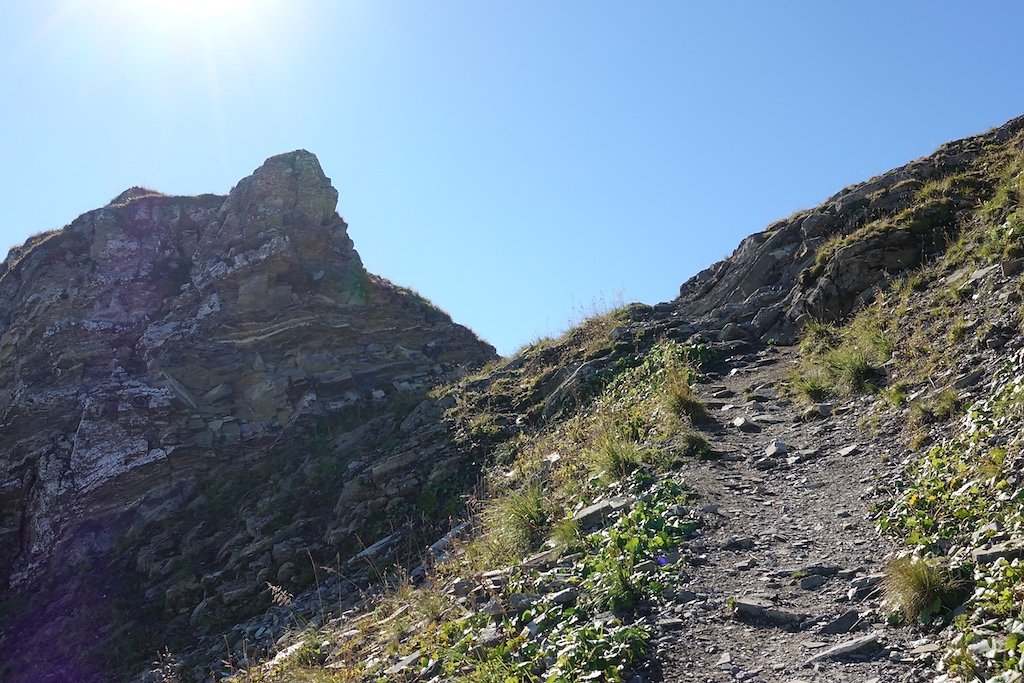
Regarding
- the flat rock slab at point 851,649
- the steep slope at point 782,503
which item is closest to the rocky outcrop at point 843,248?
the steep slope at point 782,503

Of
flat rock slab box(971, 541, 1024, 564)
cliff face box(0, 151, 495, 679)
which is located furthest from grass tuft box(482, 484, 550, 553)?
cliff face box(0, 151, 495, 679)

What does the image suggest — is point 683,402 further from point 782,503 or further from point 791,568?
point 791,568

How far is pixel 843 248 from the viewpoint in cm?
1327

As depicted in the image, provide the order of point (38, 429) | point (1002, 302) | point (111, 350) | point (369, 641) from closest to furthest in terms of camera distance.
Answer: point (369, 641)
point (1002, 302)
point (38, 429)
point (111, 350)

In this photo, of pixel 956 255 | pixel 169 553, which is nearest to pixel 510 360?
pixel 169 553

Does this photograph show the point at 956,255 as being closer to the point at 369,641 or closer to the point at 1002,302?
the point at 1002,302

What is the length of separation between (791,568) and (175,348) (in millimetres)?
18481

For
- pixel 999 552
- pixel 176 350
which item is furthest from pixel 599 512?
pixel 176 350

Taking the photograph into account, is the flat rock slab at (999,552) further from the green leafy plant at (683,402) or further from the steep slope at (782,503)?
Answer: the green leafy plant at (683,402)

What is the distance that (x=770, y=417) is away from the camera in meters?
9.60

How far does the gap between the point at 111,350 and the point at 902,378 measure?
19.1 metres

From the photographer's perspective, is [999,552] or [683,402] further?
[683,402]

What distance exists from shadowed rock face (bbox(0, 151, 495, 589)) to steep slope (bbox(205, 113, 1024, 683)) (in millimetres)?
7927

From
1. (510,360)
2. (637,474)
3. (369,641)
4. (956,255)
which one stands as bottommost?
(369,641)
